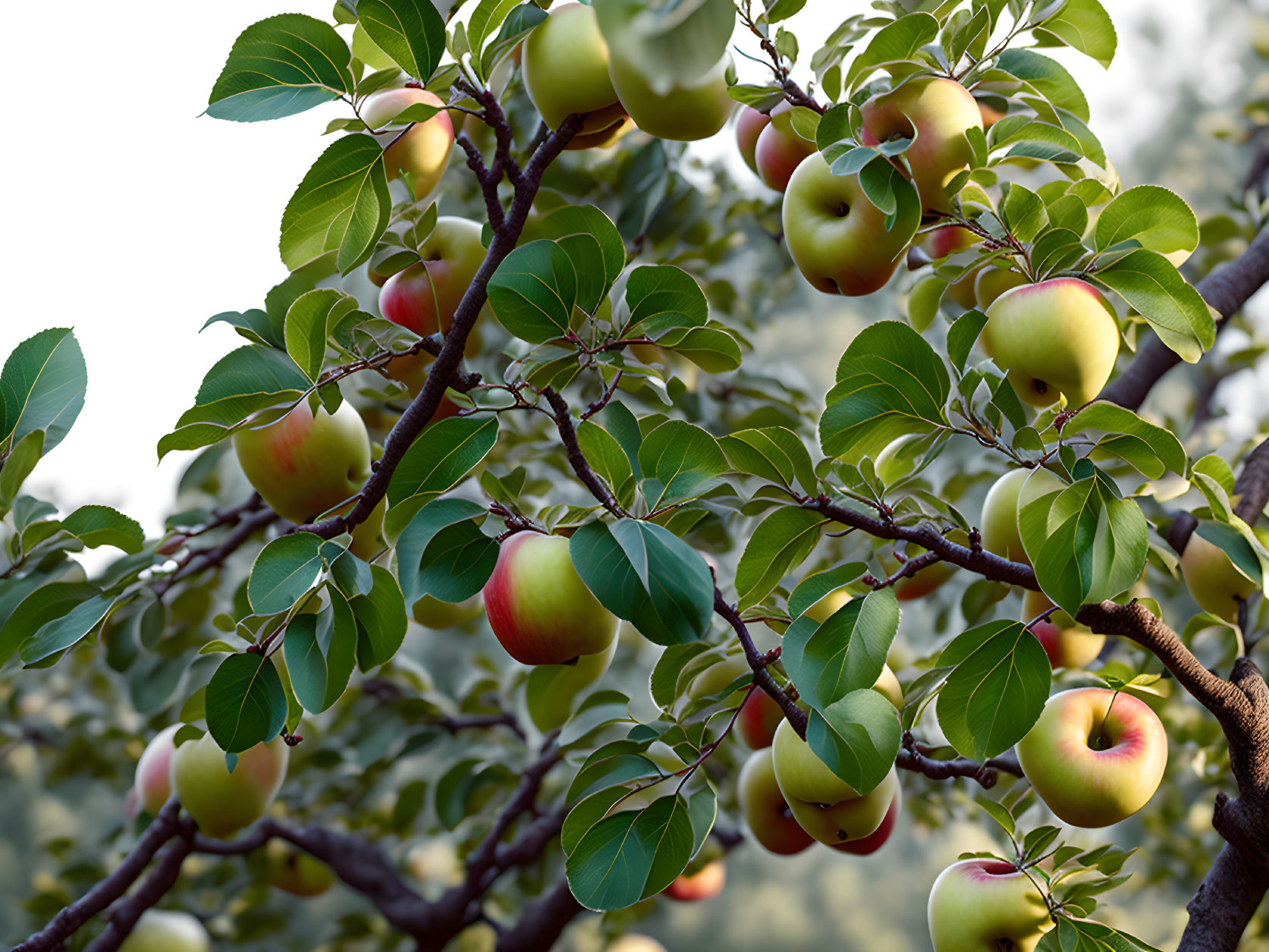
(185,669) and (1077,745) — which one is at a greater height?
(1077,745)

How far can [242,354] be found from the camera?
0.59 m

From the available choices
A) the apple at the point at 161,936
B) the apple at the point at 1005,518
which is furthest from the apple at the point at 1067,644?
the apple at the point at 161,936

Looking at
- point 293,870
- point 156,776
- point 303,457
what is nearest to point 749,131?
point 303,457

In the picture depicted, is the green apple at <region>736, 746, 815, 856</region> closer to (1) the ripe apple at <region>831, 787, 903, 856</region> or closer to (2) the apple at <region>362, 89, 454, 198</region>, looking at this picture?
(1) the ripe apple at <region>831, 787, 903, 856</region>

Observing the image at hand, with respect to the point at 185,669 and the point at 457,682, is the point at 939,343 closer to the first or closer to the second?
the point at 457,682

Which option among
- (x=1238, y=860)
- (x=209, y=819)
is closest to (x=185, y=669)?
(x=209, y=819)

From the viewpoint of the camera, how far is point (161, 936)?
1.19m

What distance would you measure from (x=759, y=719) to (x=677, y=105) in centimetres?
58

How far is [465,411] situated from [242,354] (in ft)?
0.50

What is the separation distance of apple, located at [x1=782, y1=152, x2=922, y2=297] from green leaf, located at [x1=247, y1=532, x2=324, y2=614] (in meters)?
0.39

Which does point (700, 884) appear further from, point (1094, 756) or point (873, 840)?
point (1094, 756)

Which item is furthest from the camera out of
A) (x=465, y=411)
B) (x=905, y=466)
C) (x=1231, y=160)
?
(x=1231, y=160)

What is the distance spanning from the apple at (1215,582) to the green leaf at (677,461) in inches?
25.7

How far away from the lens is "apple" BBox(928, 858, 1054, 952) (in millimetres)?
667
